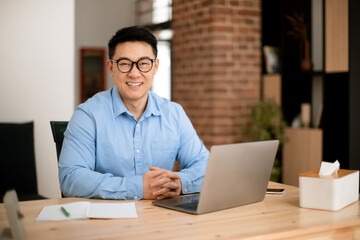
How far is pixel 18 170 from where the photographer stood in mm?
3066

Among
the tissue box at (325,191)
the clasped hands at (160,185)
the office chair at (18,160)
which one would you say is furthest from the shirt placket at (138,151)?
the office chair at (18,160)

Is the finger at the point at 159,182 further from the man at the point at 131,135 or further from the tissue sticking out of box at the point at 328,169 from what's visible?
the tissue sticking out of box at the point at 328,169

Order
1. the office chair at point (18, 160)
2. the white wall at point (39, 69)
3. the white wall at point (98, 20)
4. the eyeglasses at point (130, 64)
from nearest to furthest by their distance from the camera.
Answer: the eyeglasses at point (130, 64) < the office chair at point (18, 160) < the white wall at point (39, 69) < the white wall at point (98, 20)

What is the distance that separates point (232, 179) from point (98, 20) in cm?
660

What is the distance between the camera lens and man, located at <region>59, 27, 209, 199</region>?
1854mm

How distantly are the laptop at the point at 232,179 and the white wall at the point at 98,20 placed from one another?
6.06 meters

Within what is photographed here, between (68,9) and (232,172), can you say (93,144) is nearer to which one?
(232,172)

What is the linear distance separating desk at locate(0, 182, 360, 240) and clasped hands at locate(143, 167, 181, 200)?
0.11 meters

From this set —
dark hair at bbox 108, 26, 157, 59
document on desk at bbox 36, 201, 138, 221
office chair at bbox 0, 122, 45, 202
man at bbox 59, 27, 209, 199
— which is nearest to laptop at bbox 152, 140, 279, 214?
document on desk at bbox 36, 201, 138, 221

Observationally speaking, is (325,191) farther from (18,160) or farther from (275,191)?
(18,160)

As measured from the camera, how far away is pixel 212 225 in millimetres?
1372

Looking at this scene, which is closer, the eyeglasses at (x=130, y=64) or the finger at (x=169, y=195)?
the finger at (x=169, y=195)

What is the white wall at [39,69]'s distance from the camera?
3189mm

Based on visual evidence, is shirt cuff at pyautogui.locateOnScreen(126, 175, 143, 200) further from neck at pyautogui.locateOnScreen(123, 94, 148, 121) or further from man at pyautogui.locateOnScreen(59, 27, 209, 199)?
neck at pyautogui.locateOnScreen(123, 94, 148, 121)
